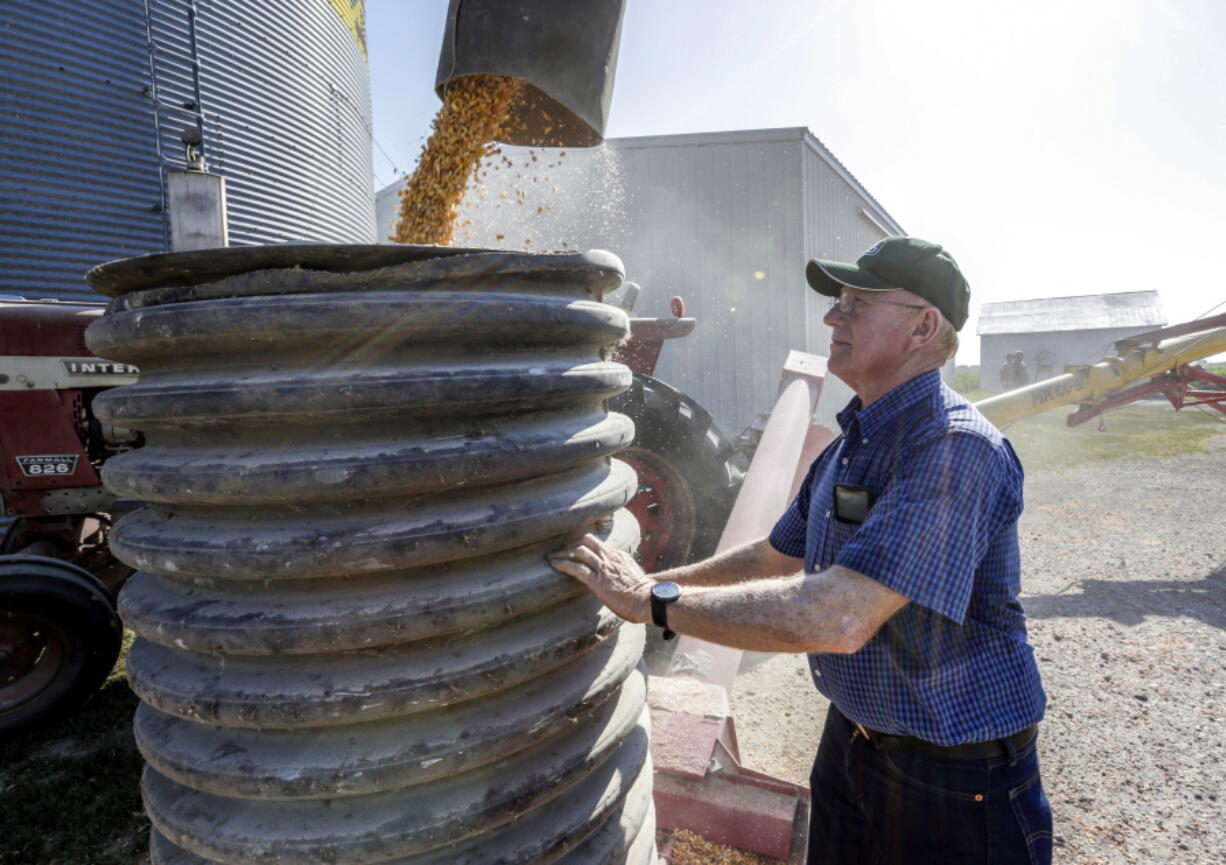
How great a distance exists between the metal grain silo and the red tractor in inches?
124

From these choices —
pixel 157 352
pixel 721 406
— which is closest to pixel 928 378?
pixel 157 352

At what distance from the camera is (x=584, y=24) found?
7.02 ft

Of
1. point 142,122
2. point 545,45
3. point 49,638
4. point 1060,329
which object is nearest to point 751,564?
point 545,45

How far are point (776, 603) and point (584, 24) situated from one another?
182 centimetres

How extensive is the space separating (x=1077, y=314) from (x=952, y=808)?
44.5 metres

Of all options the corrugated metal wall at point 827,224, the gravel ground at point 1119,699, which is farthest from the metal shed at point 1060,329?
the gravel ground at point 1119,699

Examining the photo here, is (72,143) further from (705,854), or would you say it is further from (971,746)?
(971,746)

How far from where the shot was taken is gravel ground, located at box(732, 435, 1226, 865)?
2.95m

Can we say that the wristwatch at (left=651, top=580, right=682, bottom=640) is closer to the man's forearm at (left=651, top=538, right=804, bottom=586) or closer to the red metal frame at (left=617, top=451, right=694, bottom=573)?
the man's forearm at (left=651, top=538, right=804, bottom=586)

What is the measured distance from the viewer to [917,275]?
6.05 feet

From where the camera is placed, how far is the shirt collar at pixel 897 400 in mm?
1782

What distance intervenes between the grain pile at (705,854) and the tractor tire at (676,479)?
260cm

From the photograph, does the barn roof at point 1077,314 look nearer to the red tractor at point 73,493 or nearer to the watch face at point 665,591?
the red tractor at point 73,493

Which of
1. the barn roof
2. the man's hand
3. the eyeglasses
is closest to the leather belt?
the man's hand
